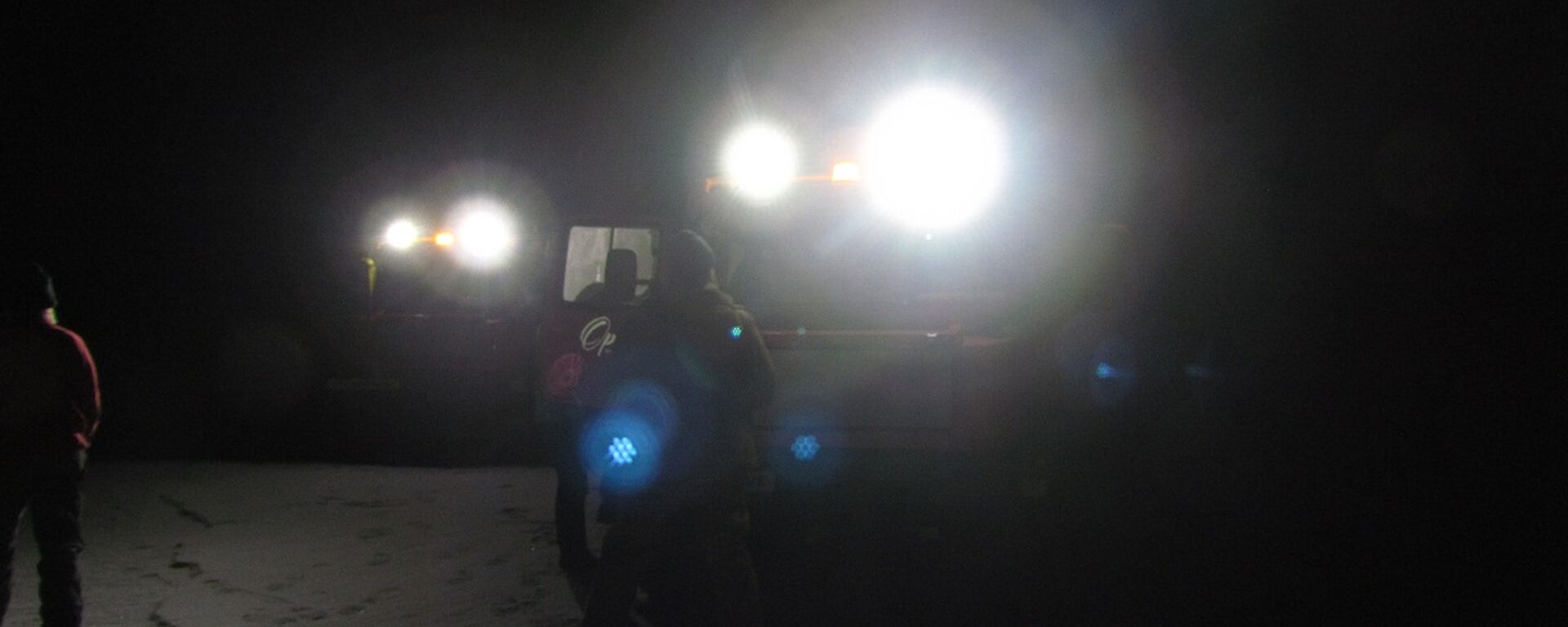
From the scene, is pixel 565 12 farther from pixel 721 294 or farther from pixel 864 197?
pixel 721 294

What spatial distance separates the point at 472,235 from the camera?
15.4 meters

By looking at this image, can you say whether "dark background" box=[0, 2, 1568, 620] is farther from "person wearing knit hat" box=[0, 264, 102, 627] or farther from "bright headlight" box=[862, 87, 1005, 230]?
"person wearing knit hat" box=[0, 264, 102, 627]

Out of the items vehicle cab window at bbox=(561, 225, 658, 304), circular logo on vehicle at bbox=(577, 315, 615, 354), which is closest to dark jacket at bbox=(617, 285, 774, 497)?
vehicle cab window at bbox=(561, 225, 658, 304)

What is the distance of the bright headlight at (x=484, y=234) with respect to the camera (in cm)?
1516

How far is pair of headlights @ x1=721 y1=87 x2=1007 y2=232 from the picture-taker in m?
8.11

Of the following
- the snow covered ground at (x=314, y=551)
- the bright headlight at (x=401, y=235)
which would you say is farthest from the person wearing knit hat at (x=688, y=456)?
the bright headlight at (x=401, y=235)

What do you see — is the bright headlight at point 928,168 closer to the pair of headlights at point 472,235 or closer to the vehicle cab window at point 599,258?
the vehicle cab window at point 599,258

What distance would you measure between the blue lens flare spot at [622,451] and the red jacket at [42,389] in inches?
82.2

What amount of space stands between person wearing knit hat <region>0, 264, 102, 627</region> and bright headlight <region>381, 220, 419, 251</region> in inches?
408

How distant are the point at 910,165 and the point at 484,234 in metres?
8.39

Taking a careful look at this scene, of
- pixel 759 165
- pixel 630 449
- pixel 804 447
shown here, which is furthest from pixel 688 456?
pixel 759 165

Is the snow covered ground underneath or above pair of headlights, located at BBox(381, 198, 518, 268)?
underneath

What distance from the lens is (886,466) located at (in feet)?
24.7

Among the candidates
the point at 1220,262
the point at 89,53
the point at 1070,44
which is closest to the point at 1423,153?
the point at 1220,262
